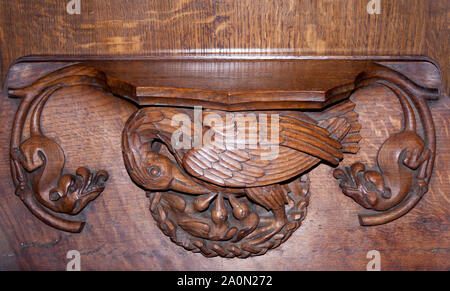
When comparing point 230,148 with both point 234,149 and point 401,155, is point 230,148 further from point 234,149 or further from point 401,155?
point 401,155

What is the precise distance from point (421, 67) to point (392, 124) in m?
0.10

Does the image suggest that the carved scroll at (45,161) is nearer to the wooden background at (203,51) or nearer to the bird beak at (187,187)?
the wooden background at (203,51)

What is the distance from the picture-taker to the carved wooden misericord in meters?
0.65

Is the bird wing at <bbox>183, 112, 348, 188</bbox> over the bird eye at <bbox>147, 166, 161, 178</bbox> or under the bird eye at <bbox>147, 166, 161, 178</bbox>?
over

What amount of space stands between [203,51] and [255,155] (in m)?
0.21

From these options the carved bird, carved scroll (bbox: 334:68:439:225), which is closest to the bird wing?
the carved bird

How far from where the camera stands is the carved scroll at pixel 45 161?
0.73 meters

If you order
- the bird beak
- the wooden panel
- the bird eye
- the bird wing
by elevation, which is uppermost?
the wooden panel

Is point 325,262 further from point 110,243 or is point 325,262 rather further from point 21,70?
point 21,70

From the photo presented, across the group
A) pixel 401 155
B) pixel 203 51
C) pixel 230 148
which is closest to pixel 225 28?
pixel 203 51

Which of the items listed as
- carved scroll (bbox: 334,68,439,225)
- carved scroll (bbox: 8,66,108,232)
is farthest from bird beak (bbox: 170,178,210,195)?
carved scroll (bbox: 334,68,439,225)

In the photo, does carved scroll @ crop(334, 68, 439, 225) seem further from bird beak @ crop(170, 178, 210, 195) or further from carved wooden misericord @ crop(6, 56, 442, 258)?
bird beak @ crop(170, 178, 210, 195)

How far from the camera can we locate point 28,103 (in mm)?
740

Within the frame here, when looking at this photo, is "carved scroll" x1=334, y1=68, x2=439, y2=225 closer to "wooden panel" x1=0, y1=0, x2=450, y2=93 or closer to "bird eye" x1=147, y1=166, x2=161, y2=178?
"wooden panel" x1=0, y1=0, x2=450, y2=93
